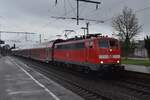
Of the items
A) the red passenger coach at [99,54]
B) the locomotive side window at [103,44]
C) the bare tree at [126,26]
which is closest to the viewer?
the red passenger coach at [99,54]

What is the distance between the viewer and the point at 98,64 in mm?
20578

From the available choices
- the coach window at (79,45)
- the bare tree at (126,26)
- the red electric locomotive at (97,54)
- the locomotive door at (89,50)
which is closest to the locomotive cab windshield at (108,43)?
the red electric locomotive at (97,54)

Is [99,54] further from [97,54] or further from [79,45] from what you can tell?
[79,45]

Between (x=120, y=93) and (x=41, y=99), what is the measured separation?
4181 mm

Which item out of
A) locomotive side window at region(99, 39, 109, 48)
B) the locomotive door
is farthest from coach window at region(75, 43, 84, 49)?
locomotive side window at region(99, 39, 109, 48)

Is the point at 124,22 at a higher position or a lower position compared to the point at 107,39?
higher

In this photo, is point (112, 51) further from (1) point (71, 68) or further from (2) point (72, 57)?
(1) point (71, 68)

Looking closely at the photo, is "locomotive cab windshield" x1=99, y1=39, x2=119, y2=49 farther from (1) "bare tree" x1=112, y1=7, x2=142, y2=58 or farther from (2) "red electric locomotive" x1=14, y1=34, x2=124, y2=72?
(1) "bare tree" x1=112, y1=7, x2=142, y2=58

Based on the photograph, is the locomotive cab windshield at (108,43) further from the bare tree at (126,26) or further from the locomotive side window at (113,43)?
the bare tree at (126,26)

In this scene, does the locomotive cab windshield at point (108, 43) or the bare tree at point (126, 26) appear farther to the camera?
the bare tree at point (126, 26)

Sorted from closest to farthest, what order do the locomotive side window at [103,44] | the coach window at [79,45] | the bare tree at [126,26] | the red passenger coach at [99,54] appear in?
the red passenger coach at [99,54] < the locomotive side window at [103,44] < the coach window at [79,45] < the bare tree at [126,26]

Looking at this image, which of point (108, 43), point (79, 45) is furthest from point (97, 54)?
point (79, 45)

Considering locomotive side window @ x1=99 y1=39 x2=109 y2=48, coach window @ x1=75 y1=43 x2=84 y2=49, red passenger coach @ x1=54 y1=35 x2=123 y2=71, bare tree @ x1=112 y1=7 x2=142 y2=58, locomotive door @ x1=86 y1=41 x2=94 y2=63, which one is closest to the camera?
red passenger coach @ x1=54 y1=35 x2=123 y2=71

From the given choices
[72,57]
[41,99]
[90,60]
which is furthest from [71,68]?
[41,99]
